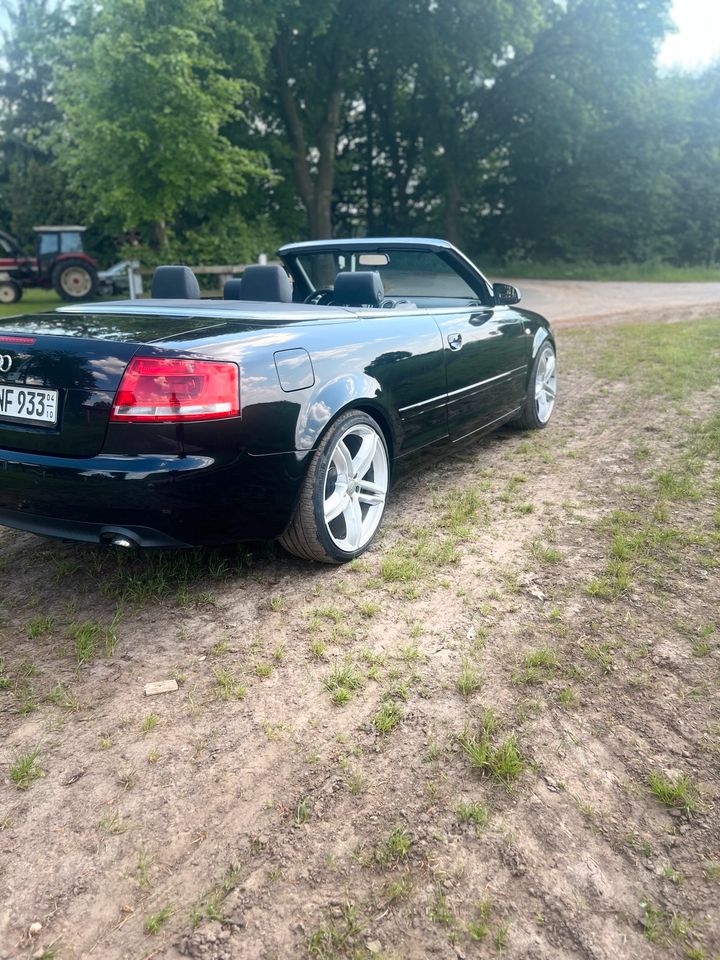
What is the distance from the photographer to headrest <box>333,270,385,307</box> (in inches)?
156

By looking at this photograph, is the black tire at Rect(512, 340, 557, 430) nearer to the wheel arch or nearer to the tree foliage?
the wheel arch

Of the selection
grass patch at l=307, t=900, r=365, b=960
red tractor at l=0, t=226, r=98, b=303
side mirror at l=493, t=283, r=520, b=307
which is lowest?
grass patch at l=307, t=900, r=365, b=960

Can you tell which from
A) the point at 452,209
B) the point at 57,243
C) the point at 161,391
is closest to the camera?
the point at 161,391

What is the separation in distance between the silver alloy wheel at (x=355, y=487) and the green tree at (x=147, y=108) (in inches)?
550

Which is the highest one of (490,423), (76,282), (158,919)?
(76,282)

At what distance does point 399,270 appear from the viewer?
15.4ft

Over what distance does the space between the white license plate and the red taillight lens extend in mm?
283

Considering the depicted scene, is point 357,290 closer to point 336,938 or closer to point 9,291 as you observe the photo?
point 336,938

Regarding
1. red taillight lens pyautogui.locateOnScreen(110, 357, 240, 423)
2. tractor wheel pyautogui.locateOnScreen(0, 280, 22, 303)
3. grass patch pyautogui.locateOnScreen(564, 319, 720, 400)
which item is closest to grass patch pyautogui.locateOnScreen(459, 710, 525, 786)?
red taillight lens pyautogui.locateOnScreen(110, 357, 240, 423)

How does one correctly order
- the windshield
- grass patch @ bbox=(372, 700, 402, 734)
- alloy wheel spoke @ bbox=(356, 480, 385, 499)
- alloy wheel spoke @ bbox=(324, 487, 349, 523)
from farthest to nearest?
the windshield < alloy wheel spoke @ bbox=(356, 480, 385, 499) < alloy wheel spoke @ bbox=(324, 487, 349, 523) < grass patch @ bbox=(372, 700, 402, 734)

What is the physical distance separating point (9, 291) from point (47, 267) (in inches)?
48.6

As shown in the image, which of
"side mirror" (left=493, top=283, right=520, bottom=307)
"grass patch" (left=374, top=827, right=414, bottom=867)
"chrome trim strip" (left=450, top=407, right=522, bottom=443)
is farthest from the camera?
"side mirror" (left=493, top=283, right=520, bottom=307)

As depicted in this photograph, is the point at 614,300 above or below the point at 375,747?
above

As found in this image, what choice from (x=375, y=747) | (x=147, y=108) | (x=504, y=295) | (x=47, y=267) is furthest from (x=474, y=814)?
(x=47, y=267)
